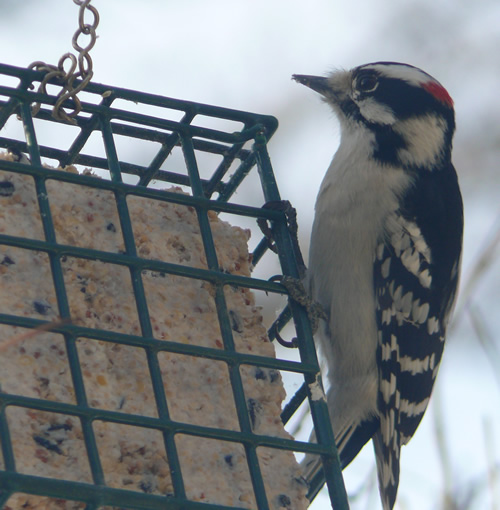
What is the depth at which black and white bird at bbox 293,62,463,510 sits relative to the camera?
443cm

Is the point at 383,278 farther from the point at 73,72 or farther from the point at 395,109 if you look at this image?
the point at 73,72

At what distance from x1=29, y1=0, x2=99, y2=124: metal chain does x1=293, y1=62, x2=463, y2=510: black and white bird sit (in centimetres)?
156

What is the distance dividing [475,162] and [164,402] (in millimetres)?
4516

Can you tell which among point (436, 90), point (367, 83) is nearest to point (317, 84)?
point (367, 83)

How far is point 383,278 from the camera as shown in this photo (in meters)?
4.45

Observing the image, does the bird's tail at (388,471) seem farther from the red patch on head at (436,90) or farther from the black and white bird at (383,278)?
the red patch on head at (436,90)

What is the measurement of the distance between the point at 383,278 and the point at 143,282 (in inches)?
58.0

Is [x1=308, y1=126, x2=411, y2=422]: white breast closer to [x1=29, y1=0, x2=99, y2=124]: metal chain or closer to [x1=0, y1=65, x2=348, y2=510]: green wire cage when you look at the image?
[x1=0, y1=65, x2=348, y2=510]: green wire cage

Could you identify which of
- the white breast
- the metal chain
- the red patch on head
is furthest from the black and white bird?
the metal chain

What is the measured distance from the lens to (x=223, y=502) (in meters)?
3.02

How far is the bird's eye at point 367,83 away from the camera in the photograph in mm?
4895

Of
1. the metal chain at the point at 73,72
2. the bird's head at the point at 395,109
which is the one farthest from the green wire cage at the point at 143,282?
the bird's head at the point at 395,109

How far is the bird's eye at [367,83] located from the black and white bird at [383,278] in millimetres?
243

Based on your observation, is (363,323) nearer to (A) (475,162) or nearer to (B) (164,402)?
(B) (164,402)
